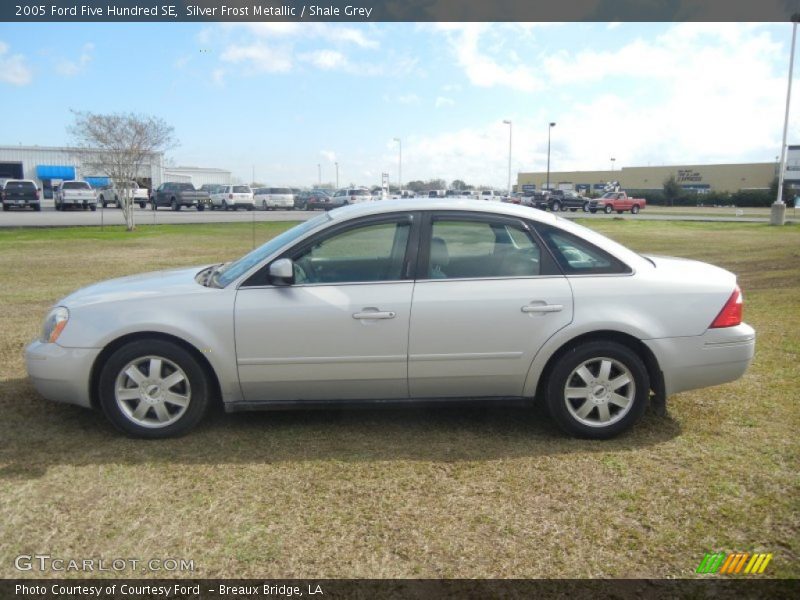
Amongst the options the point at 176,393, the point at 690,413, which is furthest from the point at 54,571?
the point at 690,413

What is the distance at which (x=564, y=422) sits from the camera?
4.35 m

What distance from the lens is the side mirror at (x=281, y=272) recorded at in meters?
4.20

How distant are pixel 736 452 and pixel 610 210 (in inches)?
1778

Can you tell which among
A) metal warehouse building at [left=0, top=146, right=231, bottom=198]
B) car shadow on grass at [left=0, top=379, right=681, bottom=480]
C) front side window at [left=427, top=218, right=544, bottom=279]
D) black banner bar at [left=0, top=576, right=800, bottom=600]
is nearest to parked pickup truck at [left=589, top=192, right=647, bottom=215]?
metal warehouse building at [left=0, top=146, right=231, bottom=198]

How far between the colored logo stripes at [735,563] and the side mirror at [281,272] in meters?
2.77

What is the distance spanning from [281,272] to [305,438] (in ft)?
3.73

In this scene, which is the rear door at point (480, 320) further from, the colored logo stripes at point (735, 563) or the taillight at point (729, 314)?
the colored logo stripes at point (735, 563)

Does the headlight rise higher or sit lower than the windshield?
lower

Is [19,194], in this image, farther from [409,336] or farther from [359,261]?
[409,336]

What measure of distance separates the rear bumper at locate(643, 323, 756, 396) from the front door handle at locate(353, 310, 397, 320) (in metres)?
1.67

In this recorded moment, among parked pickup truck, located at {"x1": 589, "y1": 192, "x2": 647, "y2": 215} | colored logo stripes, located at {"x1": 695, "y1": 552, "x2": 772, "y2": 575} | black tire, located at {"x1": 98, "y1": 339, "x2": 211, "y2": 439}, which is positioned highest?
parked pickup truck, located at {"x1": 589, "y1": 192, "x2": 647, "y2": 215}

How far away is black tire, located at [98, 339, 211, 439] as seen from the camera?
4.25 meters

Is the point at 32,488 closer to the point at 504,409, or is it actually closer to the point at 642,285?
the point at 504,409

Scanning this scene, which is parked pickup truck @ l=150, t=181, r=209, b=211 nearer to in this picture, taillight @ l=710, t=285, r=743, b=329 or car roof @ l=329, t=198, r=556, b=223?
car roof @ l=329, t=198, r=556, b=223
